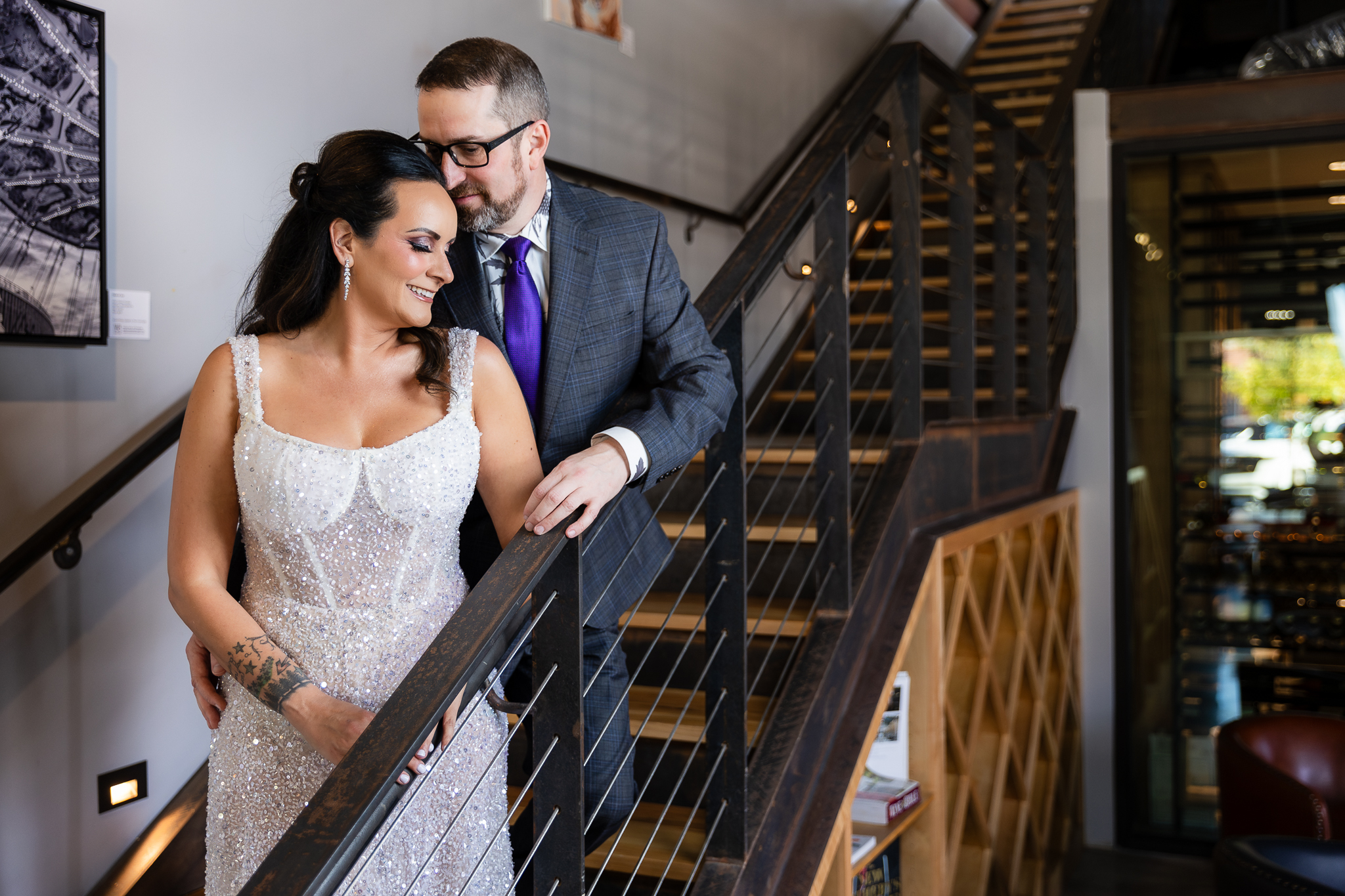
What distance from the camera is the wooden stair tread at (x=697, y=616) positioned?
2.39 m

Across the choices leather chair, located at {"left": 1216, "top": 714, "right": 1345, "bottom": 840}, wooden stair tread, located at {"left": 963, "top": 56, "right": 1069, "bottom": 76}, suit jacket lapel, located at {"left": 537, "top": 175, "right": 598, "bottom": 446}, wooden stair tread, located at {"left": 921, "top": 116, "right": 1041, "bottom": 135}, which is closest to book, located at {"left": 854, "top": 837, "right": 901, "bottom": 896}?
leather chair, located at {"left": 1216, "top": 714, "right": 1345, "bottom": 840}

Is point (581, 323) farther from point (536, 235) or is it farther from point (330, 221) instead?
point (330, 221)

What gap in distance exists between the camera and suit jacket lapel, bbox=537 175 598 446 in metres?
1.55

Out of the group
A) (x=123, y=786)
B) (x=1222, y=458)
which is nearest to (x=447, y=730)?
(x=123, y=786)

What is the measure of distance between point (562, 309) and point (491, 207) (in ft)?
0.56

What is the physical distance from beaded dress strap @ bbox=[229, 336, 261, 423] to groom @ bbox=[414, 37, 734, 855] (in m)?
0.27

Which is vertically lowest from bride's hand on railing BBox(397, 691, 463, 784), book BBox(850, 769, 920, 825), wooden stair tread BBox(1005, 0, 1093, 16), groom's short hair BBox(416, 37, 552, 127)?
book BBox(850, 769, 920, 825)

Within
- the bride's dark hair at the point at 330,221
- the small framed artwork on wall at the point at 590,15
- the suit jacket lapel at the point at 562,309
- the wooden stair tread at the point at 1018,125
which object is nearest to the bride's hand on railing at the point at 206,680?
the bride's dark hair at the point at 330,221

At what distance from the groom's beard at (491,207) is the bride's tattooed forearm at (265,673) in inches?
24.2

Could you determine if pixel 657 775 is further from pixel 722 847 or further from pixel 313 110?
pixel 313 110

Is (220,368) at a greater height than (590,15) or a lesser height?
lesser

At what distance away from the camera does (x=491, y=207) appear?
58.7 inches

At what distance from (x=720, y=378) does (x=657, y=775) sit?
100cm

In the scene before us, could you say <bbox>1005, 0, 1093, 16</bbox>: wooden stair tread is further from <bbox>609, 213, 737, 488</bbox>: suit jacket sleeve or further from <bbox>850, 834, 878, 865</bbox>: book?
<bbox>609, 213, 737, 488</bbox>: suit jacket sleeve
